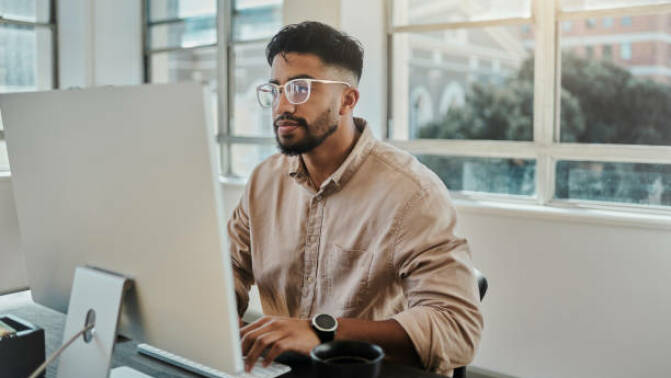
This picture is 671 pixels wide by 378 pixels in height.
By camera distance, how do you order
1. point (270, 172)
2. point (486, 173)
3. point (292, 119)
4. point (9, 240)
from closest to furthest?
point (292, 119)
point (270, 172)
point (486, 173)
point (9, 240)

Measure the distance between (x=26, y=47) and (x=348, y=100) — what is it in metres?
3.22

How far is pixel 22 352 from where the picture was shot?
100 cm

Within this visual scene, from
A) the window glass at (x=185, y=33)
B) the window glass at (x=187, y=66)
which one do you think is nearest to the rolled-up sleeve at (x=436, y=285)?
the window glass at (x=187, y=66)

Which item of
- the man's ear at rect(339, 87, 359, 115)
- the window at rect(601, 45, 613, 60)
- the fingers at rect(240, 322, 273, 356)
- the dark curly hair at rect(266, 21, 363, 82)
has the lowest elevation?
the fingers at rect(240, 322, 273, 356)

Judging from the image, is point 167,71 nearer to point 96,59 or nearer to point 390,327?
point 96,59

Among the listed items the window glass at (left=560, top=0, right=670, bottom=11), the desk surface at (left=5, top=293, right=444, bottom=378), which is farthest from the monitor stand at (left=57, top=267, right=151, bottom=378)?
the window glass at (left=560, top=0, right=670, bottom=11)

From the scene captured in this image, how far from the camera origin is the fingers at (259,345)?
3.30 feet

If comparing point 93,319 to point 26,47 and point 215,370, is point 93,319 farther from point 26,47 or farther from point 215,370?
point 26,47

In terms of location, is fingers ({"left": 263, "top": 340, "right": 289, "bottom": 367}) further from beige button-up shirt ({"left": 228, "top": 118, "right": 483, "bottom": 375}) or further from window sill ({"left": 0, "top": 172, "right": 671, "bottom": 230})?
window sill ({"left": 0, "top": 172, "right": 671, "bottom": 230})

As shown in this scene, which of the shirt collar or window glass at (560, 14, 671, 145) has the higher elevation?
window glass at (560, 14, 671, 145)

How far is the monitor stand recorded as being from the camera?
86 cm

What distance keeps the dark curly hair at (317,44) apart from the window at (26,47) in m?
2.92

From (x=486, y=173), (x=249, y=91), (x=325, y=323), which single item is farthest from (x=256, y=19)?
(x=325, y=323)

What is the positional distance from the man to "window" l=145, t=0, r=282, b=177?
2245mm
